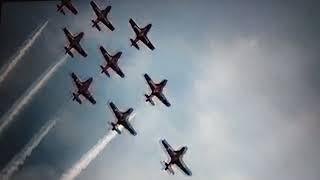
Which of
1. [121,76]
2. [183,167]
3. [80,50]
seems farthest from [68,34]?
[183,167]

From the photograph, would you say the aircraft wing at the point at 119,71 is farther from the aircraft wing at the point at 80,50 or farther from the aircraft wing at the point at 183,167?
the aircraft wing at the point at 183,167

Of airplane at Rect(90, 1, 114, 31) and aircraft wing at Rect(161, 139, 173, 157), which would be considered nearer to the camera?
aircraft wing at Rect(161, 139, 173, 157)

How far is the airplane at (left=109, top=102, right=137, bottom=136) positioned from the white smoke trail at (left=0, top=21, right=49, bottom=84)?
3.01 metres

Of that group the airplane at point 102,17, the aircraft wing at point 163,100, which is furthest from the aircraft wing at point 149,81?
the airplane at point 102,17

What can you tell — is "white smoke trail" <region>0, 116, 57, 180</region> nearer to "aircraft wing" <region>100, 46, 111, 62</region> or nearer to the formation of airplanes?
the formation of airplanes

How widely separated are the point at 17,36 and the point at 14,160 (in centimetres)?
338

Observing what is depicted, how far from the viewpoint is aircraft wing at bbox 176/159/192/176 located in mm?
13016

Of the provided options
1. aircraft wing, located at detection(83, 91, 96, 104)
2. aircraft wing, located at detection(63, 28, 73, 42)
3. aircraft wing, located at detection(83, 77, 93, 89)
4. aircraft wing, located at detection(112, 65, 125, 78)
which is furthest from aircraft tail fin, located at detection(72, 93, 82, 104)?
aircraft wing, located at detection(63, 28, 73, 42)

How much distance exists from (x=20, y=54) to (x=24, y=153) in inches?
107

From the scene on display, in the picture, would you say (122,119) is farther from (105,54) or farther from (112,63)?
(105,54)

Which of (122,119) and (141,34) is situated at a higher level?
(141,34)

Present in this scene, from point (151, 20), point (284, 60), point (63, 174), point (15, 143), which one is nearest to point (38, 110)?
point (15, 143)

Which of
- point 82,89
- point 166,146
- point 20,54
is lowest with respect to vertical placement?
point 166,146

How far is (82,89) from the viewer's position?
563 inches
